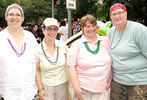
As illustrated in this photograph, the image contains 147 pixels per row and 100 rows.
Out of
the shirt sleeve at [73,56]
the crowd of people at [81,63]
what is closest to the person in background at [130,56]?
the crowd of people at [81,63]

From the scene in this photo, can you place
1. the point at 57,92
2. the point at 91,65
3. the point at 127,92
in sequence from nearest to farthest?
the point at 91,65
the point at 127,92
the point at 57,92

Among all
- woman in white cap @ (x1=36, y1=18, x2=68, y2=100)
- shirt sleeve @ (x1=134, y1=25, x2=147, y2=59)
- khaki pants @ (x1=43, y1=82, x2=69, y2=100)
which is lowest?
khaki pants @ (x1=43, y1=82, x2=69, y2=100)

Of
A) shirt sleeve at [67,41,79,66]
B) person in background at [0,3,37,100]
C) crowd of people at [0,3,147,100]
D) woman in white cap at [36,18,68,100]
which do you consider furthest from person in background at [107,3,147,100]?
person in background at [0,3,37,100]

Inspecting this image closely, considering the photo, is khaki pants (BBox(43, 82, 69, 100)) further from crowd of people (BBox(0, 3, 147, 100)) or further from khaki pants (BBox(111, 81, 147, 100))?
khaki pants (BBox(111, 81, 147, 100))

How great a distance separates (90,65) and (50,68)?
0.59 m

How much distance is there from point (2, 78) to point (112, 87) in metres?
1.59

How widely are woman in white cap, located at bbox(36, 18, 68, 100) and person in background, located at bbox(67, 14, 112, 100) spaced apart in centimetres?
21

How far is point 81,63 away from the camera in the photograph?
92.6 inches

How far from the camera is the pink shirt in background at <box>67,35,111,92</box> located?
7.63 feet

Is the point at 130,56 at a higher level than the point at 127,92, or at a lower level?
higher

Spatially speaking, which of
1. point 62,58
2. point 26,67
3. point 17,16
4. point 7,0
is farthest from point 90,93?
point 7,0

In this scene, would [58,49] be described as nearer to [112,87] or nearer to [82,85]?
[82,85]

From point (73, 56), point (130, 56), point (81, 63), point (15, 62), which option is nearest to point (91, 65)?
point (81, 63)

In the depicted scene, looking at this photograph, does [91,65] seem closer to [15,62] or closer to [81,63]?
[81,63]
